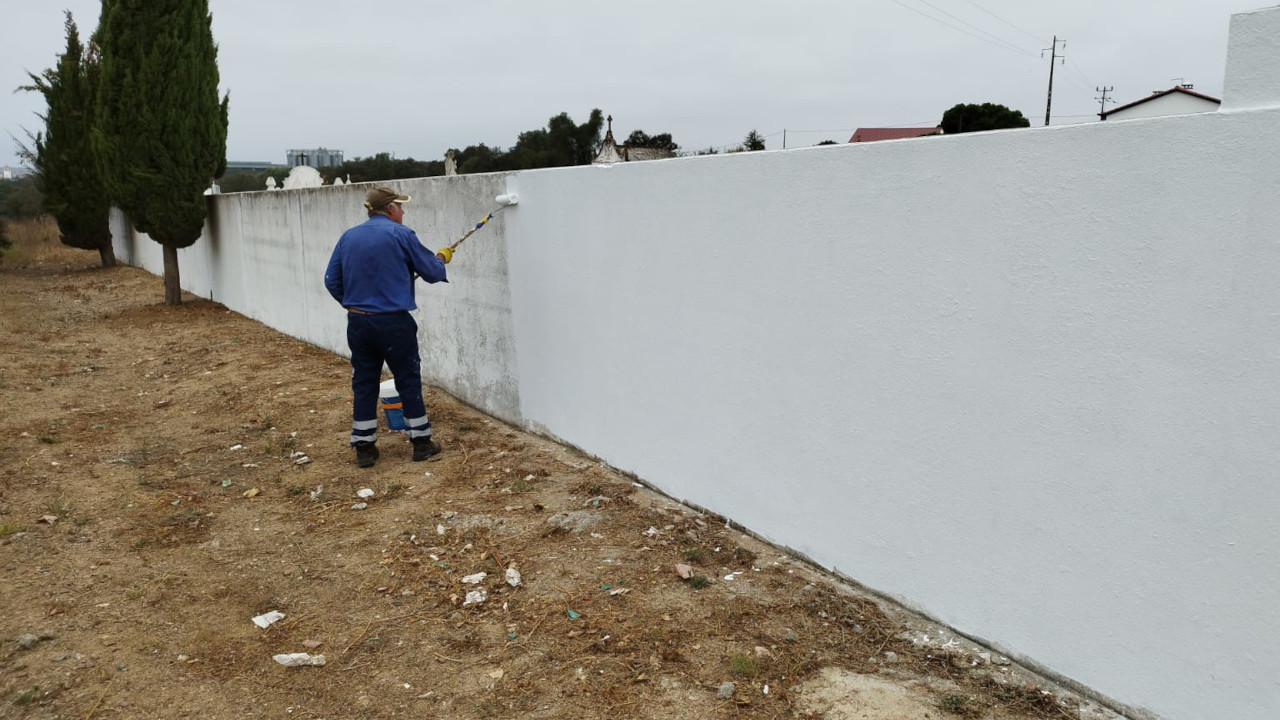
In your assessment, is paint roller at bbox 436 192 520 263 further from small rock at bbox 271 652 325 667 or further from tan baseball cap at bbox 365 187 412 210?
small rock at bbox 271 652 325 667

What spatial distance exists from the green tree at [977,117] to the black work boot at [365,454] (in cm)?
1290

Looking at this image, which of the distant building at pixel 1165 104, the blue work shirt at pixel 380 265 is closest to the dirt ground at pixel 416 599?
the blue work shirt at pixel 380 265

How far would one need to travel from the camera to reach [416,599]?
156 inches

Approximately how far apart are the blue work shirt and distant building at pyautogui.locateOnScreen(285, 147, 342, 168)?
45.8 feet

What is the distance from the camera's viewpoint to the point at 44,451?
249 inches

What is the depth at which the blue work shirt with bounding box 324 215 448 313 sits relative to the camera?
18.5ft

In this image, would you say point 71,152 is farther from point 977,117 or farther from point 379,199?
point 977,117

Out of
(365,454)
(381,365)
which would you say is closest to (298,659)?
(365,454)

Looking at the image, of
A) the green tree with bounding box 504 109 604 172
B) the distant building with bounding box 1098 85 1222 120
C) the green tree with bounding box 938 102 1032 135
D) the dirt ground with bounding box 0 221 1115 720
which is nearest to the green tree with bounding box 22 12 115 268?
the green tree with bounding box 504 109 604 172

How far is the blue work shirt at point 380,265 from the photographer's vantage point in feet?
18.5

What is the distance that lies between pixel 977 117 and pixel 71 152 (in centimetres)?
1959

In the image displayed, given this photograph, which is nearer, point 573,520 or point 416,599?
point 416,599

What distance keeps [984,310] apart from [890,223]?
0.53 m

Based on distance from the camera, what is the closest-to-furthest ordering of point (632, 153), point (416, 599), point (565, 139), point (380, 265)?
point (416, 599), point (380, 265), point (632, 153), point (565, 139)
